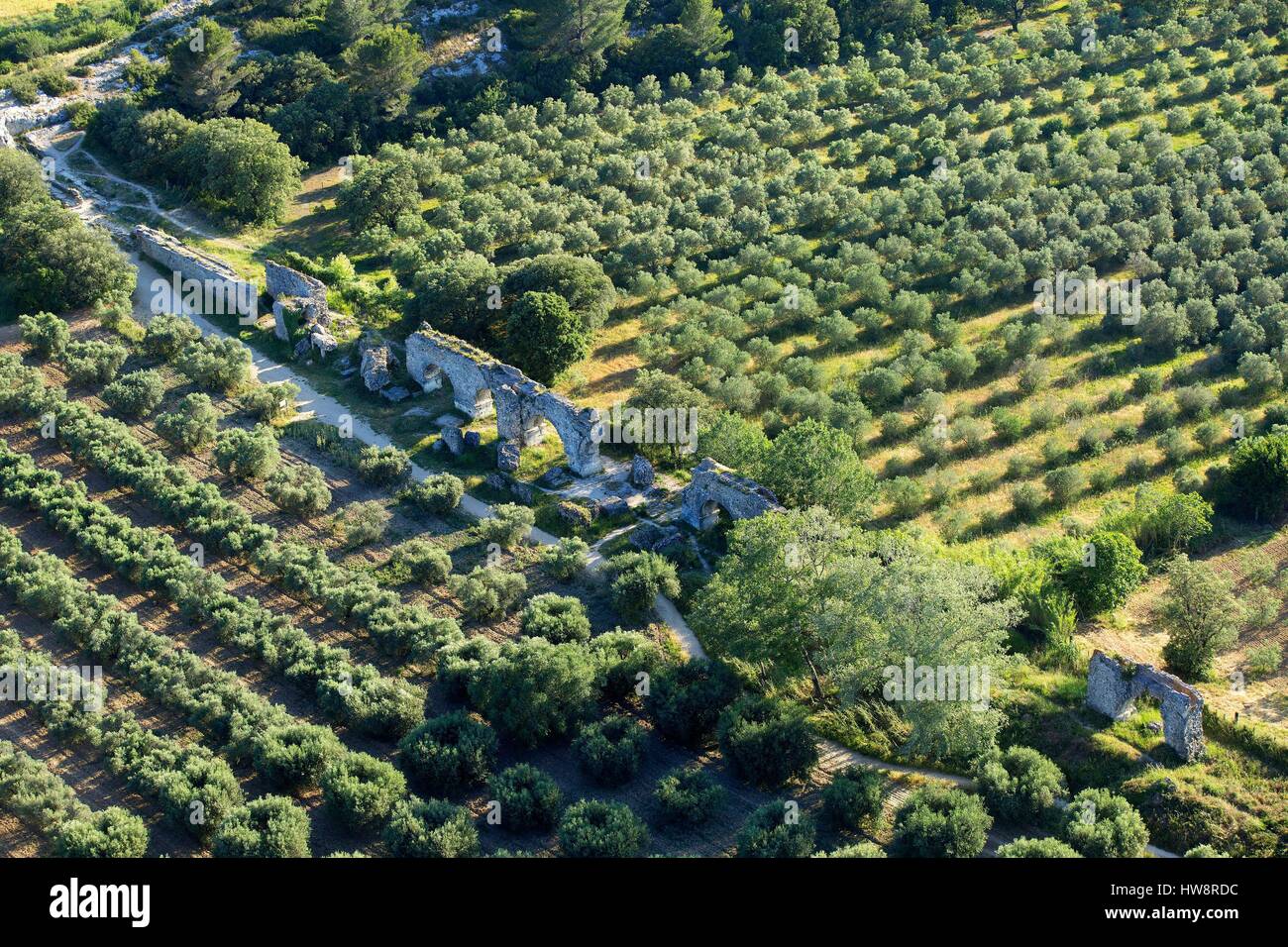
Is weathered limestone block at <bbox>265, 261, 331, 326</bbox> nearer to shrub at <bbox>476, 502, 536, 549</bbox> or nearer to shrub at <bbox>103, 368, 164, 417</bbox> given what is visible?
shrub at <bbox>103, 368, 164, 417</bbox>

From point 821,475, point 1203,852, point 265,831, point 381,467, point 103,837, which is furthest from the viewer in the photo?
point 381,467

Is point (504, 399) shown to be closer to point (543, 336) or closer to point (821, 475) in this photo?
point (543, 336)

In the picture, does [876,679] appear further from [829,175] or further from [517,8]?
[517,8]

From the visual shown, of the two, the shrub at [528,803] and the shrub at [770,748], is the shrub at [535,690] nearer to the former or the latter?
the shrub at [528,803]

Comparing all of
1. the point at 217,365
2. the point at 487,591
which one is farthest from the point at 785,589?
the point at 217,365

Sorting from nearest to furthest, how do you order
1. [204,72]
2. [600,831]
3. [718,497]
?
1. [600,831]
2. [718,497]
3. [204,72]

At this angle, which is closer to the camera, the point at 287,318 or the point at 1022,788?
the point at 1022,788

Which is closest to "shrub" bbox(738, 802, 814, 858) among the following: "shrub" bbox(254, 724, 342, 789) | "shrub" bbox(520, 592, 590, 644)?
"shrub" bbox(520, 592, 590, 644)
